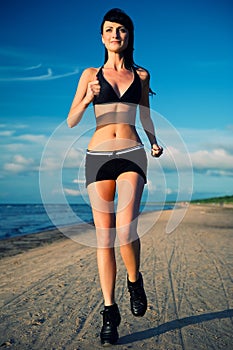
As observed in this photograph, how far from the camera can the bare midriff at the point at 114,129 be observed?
11.8 ft

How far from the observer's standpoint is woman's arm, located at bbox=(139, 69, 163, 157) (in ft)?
12.7

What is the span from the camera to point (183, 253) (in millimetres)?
9266

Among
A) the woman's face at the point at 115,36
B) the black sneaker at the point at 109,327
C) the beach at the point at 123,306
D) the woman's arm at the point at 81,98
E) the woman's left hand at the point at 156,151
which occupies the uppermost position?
the woman's face at the point at 115,36

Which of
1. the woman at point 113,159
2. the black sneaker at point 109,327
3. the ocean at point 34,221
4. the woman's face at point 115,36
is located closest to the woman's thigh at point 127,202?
the woman at point 113,159

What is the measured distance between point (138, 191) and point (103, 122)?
0.69 m

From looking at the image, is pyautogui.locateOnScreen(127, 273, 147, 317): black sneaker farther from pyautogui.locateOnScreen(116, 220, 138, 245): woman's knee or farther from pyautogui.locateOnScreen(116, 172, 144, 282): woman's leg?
pyautogui.locateOnScreen(116, 220, 138, 245): woman's knee

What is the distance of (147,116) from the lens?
4.04 meters

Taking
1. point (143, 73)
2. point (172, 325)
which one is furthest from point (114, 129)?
point (172, 325)

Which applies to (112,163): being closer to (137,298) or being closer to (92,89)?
(92,89)

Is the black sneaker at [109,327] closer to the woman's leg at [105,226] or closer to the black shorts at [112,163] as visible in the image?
the woman's leg at [105,226]

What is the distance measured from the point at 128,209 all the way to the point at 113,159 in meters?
0.45

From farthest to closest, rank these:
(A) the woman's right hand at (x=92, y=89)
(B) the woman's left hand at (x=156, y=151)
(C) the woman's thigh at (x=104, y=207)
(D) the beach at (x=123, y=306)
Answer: (B) the woman's left hand at (x=156, y=151) → (D) the beach at (x=123, y=306) → (C) the woman's thigh at (x=104, y=207) → (A) the woman's right hand at (x=92, y=89)

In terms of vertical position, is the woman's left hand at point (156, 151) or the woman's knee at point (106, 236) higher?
the woman's left hand at point (156, 151)

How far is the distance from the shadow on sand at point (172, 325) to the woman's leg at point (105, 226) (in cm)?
47
